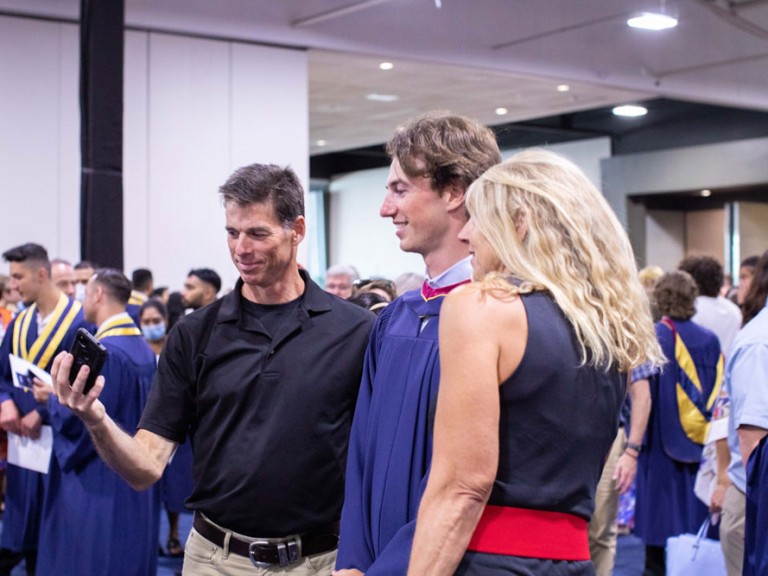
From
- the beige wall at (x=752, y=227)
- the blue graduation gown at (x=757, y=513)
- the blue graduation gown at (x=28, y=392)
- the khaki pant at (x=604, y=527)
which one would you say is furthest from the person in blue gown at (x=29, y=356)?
the beige wall at (x=752, y=227)

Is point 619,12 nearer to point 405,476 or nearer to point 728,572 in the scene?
point 728,572

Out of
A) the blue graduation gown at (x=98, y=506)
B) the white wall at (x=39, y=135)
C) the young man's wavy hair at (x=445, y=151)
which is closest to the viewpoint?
the young man's wavy hair at (x=445, y=151)

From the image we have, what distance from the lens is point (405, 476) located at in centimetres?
182

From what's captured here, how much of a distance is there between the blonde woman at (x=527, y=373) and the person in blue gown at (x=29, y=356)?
3572 mm

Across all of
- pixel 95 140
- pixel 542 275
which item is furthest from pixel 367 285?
pixel 95 140

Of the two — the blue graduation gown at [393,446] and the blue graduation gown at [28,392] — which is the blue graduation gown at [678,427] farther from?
the blue graduation gown at [393,446]

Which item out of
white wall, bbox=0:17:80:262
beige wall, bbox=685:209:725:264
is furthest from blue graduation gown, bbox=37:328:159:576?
beige wall, bbox=685:209:725:264

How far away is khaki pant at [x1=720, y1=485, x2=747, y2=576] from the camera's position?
133 inches

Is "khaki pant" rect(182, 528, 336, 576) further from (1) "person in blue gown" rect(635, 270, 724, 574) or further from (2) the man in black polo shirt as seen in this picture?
(1) "person in blue gown" rect(635, 270, 724, 574)

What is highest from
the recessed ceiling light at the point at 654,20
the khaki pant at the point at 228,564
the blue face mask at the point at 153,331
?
the recessed ceiling light at the point at 654,20

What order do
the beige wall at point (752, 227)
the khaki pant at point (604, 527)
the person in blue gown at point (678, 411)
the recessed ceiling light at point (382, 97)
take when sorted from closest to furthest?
the khaki pant at point (604, 527), the person in blue gown at point (678, 411), the recessed ceiling light at point (382, 97), the beige wall at point (752, 227)

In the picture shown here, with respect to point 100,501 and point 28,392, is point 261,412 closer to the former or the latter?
point 100,501

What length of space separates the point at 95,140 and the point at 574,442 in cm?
680

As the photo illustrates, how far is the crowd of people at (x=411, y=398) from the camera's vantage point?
1.61 metres
